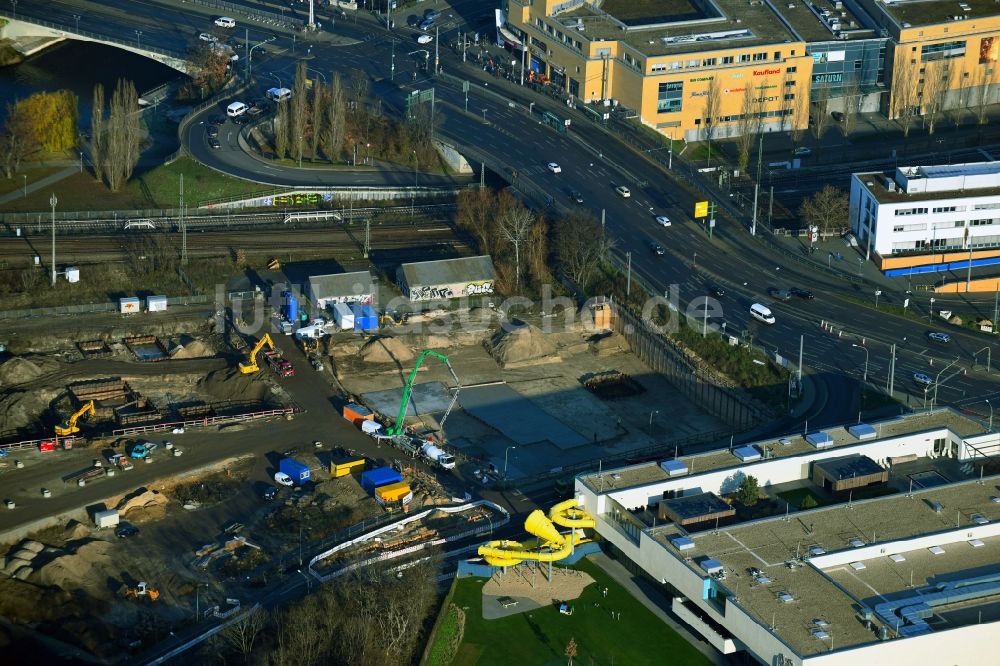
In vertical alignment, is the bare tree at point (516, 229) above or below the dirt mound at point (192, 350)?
above

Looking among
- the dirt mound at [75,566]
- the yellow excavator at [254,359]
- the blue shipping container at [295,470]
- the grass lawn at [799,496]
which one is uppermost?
the grass lawn at [799,496]

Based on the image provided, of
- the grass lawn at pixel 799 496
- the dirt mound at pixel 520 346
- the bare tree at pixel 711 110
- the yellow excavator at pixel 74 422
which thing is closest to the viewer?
the grass lawn at pixel 799 496

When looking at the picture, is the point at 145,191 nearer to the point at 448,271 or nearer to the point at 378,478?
the point at 448,271

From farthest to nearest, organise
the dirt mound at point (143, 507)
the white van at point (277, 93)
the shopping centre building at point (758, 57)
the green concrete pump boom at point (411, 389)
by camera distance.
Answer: the white van at point (277, 93) → the shopping centre building at point (758, 57) → the green concrete pump boom at point (411, 389) → the dirt mound at point (143, 507)

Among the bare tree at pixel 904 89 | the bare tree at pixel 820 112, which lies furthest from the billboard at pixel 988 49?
the bare tree at pixel 820 112

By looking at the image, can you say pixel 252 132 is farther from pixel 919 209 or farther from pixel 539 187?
pixel 919 209

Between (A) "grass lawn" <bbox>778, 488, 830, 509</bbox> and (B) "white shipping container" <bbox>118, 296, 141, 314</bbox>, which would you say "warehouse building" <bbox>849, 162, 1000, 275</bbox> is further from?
(B) "white shipping container" <bbox>118, 296, 141, 314</bbox>

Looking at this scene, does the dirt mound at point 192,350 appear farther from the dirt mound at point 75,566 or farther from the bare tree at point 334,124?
the bare tree at point 334,124

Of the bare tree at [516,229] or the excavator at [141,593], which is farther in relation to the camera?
the bare tree at [516,229]
